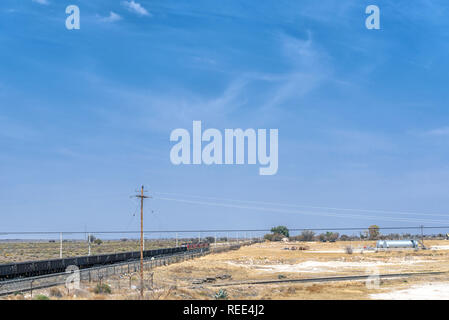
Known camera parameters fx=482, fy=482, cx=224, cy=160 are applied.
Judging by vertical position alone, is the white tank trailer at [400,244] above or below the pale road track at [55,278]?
below

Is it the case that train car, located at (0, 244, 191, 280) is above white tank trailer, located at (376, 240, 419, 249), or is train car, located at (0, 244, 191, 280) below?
above

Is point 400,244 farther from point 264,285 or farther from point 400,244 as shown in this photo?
point 264,285

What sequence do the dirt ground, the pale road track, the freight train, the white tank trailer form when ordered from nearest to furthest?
Answer: the pale road track, the dirt ground, the freight train, the white tank trailer

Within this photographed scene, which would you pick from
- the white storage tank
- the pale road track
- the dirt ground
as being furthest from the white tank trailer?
the pale road track

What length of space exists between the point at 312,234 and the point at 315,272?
13368 centimetres

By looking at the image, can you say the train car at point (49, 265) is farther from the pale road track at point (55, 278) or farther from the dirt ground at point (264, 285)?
the dirt ground at point (264, 285)

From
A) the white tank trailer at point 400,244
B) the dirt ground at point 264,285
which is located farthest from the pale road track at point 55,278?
the white tank trailer at point 400,244

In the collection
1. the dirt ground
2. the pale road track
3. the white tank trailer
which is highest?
the pale road track

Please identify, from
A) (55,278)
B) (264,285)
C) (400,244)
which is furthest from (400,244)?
(55,278)

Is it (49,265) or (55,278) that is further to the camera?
(49,265)

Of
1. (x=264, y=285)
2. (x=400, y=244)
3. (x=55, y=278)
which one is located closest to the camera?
(x=55, y=278)

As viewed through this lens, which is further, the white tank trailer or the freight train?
the white tank trailer

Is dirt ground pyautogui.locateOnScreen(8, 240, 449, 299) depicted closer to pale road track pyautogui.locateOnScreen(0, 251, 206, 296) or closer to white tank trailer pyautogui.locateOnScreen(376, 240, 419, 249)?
pale road track pyautogui.locateOnScreen(0, 251, 206, 296)
